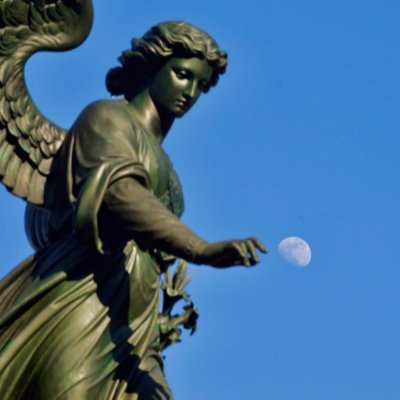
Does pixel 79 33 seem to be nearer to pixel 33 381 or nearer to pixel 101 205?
pixel 101 205

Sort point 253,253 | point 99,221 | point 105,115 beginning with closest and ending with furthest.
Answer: point 253,253 → point 99,221 → point 105,115

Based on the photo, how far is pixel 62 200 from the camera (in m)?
12.2

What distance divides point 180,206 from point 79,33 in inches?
48.8

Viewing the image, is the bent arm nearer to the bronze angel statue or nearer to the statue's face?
the bronze angel statue

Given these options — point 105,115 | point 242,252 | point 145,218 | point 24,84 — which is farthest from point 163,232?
point 24,84

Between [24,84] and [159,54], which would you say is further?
[24,84]

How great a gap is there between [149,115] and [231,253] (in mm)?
1706

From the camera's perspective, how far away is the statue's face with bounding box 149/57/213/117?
1237cm

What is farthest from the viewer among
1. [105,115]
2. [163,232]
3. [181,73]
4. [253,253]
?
[181,73]

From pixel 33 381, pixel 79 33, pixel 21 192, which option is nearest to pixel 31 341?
pixel 33 381

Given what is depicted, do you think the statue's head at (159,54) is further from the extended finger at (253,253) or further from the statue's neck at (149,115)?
the extended finger at (253,253)

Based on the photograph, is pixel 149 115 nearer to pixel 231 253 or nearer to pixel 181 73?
pixel 181 73

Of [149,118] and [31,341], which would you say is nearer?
[31,341]

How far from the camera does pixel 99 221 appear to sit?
1189cm
